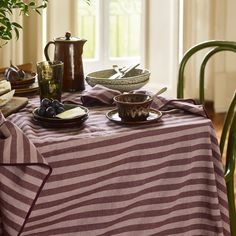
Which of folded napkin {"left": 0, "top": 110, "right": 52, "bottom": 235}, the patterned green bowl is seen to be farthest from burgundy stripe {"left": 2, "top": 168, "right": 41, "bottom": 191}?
the patterned green bowl

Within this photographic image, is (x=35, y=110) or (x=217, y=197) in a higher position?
(x=35, y=110)

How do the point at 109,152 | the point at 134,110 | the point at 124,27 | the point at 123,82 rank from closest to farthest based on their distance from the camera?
the point at 109,152
the point at 134,110
the point at 123,82
the point at 124,27

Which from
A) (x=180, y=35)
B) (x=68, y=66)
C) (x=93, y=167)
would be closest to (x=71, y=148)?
(x=93, y=167)

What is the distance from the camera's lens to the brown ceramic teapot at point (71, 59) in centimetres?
175

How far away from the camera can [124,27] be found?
4359 mm

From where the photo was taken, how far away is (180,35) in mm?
4207

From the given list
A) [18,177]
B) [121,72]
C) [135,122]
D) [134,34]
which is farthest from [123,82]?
[134,34]

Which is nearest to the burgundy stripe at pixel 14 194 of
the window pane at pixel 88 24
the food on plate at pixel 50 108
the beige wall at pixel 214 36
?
the food on plate at pixel 50 108

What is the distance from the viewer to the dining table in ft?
3.75

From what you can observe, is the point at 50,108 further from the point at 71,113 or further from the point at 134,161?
the point at 134,161

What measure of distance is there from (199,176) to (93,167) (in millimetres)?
304

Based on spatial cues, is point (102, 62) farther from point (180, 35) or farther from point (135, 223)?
point (135, 223)

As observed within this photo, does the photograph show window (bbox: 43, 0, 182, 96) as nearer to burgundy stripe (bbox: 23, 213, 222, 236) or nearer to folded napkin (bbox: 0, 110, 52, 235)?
burgundy stripe (bbox: 23, 213, 222, 236)

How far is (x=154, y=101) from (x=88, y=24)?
278cm
